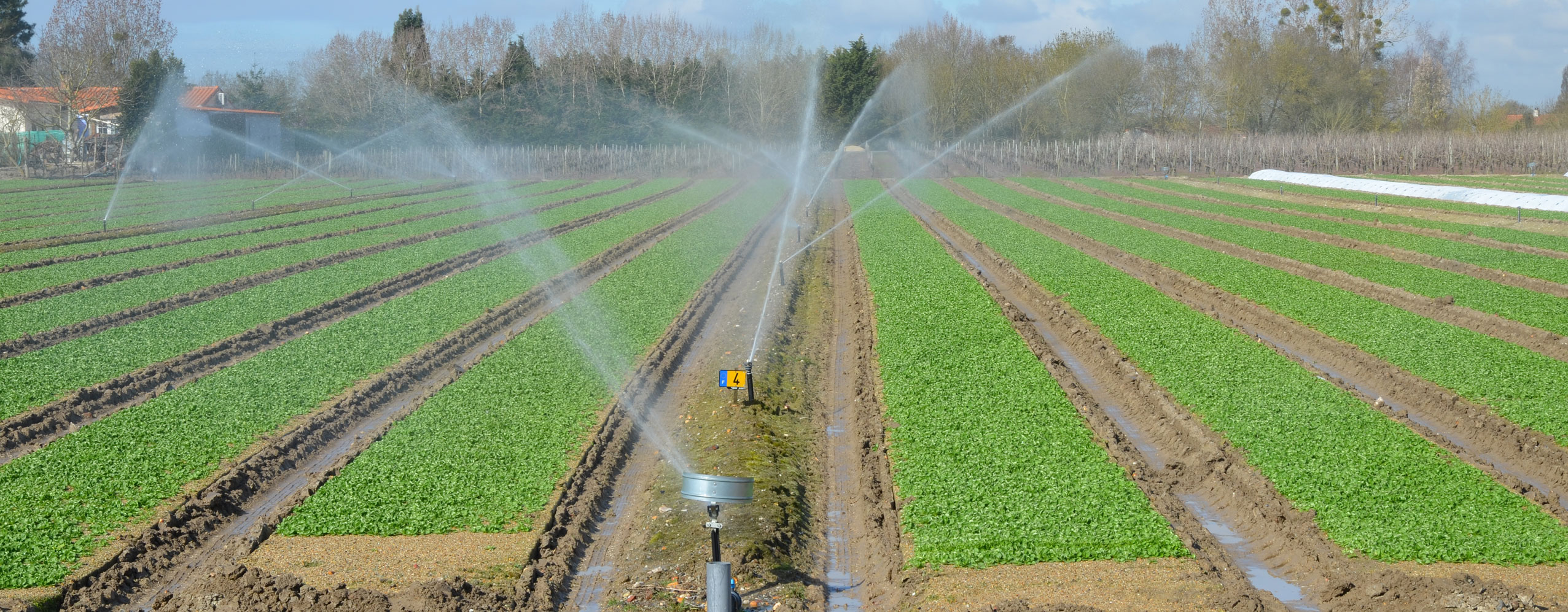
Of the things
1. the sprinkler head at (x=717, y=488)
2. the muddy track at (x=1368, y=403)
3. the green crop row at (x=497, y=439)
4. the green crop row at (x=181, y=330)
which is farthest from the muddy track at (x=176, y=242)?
the sprinkler head at (x=717, y=488)

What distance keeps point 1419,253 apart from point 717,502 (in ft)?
86.4

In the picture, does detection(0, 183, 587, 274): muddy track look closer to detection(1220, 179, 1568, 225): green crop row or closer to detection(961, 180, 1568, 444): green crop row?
detection(961, 180, 1568, 444): green crop row

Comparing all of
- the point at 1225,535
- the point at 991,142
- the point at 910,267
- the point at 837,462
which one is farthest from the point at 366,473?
the point at 991,142

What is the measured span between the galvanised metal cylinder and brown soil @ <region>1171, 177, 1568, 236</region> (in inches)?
1171

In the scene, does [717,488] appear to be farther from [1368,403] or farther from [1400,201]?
[1400,201]

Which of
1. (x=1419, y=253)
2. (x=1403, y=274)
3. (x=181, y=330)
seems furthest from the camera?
(x=1419, y=253)

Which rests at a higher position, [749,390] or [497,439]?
[749,390]

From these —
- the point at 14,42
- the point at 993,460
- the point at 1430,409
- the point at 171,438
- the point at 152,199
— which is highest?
the point at 14,42

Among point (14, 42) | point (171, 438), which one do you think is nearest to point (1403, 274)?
point (171, 438)

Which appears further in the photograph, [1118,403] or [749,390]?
[1118,403]

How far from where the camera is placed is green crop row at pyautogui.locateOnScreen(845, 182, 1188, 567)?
30.9 ft

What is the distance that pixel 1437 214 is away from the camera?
1526 inches

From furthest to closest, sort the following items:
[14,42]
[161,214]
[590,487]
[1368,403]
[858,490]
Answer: [14,42] < [161,214] < [1368,403] < [858,490] < [590,487]

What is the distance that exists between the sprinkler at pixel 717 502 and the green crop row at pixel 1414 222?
28.4m
